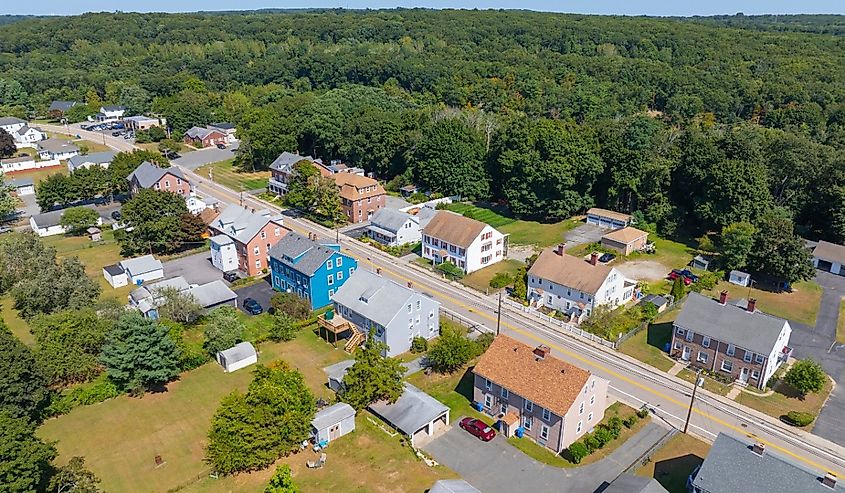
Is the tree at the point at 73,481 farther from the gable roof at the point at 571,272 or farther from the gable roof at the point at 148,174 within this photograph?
the gable roof at the point at 148,174

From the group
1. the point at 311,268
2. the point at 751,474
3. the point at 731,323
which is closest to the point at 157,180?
the point at 311,268

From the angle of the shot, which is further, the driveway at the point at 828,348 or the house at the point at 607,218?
the house at the point at 607,218

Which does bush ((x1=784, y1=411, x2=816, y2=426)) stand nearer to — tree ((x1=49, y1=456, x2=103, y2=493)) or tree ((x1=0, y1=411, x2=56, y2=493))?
tree ((x1=49, y1=456, x2=103, y2=493))

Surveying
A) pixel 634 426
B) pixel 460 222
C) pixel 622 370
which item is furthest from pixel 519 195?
pixel 634 426

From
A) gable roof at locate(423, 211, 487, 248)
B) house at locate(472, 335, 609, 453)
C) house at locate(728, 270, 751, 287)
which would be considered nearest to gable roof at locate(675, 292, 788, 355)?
house at locate(472, 335, 609, 453)

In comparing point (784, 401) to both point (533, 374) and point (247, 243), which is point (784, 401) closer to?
point (533, 374)

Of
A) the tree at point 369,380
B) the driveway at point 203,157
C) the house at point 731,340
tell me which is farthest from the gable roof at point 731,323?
the driveway at point 203,157
